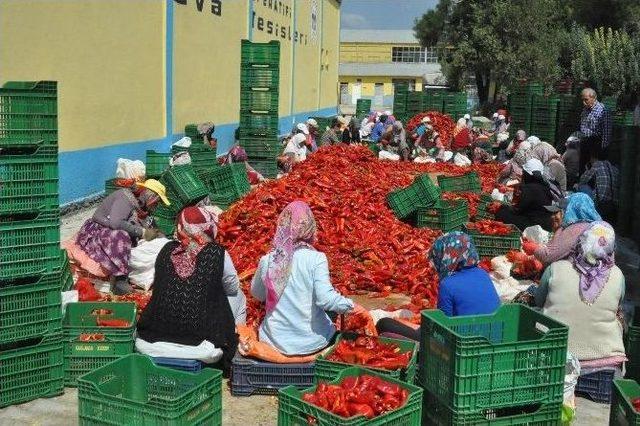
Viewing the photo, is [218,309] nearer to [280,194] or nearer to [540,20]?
[280,194]

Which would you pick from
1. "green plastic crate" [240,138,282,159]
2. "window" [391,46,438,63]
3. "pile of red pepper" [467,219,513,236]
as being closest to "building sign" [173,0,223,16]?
"green plastic crate" [240,138,282,159]

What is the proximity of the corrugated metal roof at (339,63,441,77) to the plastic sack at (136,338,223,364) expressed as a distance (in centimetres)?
6520

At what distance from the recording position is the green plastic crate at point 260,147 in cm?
1420

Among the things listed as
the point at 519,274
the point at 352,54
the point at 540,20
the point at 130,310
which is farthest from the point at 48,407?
the point at 352,54

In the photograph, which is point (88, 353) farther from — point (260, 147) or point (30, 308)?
point (260, 147)

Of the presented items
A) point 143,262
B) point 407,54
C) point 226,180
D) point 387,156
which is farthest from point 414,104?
point 407,54

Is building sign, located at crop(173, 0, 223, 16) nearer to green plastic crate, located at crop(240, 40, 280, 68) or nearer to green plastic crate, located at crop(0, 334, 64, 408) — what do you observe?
Answer: green plastic crate, located at crop(240, 40, 280, 68)

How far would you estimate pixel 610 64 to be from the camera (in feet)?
99.3

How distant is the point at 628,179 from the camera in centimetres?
1071

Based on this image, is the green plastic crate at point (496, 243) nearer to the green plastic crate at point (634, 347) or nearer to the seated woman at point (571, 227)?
the seated woman at point (571, 227)

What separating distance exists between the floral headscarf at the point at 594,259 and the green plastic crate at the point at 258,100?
9.37 metres

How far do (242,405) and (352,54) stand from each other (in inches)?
2812

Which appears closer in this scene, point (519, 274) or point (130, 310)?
point (130, 310)

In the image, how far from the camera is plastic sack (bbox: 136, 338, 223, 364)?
5445 millimetres
